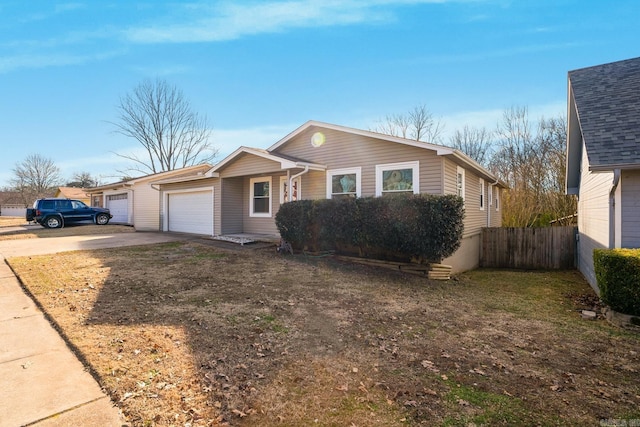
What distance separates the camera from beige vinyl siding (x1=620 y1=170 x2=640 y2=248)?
609 centimetres

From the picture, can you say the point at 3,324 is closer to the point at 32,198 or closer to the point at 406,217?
the point at 406,217

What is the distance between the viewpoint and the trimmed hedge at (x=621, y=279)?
504 centimetres

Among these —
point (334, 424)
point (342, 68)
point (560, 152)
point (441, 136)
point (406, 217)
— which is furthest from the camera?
point (441, 136)

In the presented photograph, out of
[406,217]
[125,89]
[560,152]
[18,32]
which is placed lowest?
[406,217]

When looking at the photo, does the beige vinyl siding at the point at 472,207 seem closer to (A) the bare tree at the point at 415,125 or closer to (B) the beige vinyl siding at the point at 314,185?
(B) the beige vinyl siding at the point at 314,185

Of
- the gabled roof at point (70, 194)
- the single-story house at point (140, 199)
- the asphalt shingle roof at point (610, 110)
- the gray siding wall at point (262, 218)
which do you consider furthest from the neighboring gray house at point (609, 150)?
the gabled roof at point (70, 194)

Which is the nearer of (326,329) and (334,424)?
(334,424)

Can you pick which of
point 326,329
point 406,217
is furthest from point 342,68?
point 326,329

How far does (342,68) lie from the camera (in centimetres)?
1408

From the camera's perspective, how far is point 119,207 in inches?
970

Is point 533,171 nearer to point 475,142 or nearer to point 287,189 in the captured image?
point 475,142

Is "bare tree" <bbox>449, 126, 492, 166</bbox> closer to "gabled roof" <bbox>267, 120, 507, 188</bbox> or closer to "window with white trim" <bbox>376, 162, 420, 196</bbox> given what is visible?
"gabled roof" <bbox>267, 120, 507, 188</bbox>

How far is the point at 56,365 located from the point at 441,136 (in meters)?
27.8

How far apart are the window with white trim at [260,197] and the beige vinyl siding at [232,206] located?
512 mm
